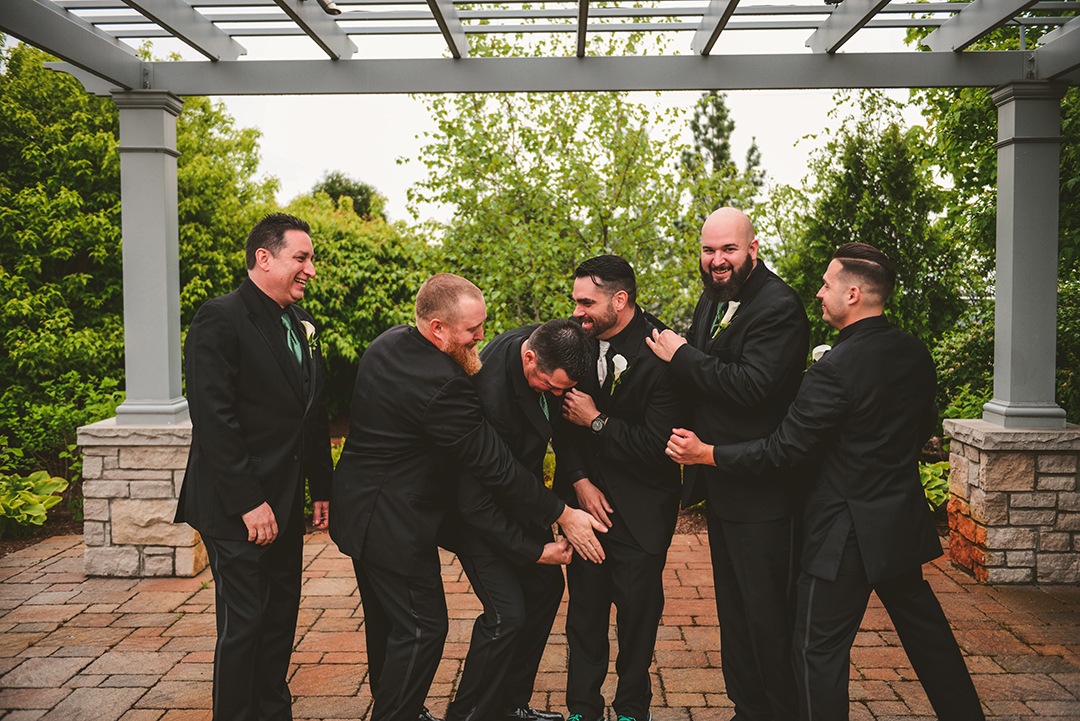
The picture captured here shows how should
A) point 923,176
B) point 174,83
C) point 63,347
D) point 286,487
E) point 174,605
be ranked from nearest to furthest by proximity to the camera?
1. point 286,487
2. point 174,605
3. point 174,83
4. point 63,347
5. point 923,176

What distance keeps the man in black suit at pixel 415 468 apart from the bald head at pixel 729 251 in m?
0.94

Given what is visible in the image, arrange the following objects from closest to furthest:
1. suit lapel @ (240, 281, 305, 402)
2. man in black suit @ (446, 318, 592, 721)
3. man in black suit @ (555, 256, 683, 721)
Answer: man in black suit @ (446, 318, 592, 721), suit lapel @ (240, 281, 305, 402), man in black suit @ (555, 256, 683, 721)

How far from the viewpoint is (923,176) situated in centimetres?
995

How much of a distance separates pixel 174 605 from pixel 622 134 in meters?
5.02

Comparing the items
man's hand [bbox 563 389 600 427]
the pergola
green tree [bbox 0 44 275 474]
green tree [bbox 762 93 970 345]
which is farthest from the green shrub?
green tree [bbox 0 44 275 474]

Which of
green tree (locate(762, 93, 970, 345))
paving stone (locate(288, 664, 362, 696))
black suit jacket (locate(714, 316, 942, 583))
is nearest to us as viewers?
black suit jacket (locate(714, 316, 942, 583))

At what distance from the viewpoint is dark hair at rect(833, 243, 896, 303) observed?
270 cm

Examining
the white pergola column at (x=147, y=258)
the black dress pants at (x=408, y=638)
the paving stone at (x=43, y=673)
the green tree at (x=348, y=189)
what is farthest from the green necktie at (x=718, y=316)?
the green tree at (x=348, y=189)

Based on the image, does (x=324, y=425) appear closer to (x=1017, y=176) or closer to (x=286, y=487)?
(x=286, y=487)

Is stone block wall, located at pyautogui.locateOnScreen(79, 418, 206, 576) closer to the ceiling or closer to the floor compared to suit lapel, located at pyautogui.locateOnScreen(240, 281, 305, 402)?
closer to the floor

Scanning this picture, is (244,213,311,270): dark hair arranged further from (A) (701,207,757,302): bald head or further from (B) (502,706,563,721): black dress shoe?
(B) (502,706,563,721): black dress shoe

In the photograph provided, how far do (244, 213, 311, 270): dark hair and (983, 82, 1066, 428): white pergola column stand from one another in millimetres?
4106

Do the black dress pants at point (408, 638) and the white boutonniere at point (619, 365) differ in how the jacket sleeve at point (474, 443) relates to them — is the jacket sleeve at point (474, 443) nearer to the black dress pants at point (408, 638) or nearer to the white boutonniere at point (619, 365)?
the black dress pants at point (408, 638)

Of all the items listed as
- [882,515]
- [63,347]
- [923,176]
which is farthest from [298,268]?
[923,176]
